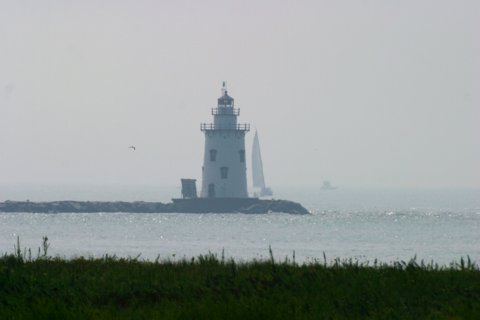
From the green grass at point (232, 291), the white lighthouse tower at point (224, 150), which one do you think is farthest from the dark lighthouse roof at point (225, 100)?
the green grass at point (232, 291)

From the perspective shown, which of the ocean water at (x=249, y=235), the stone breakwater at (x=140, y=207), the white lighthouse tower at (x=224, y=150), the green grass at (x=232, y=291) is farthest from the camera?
the stone breakwater at (x=140, y=207)

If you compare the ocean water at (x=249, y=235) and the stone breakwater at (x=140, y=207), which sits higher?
the stone breakwater at (x=140, y=207)

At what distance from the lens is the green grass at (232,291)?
13453 millimetres

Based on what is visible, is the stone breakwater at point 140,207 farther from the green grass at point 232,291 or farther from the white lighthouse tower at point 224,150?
the green grass at point 232,291

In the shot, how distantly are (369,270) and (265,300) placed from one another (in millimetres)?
2992

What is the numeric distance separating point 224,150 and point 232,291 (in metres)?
87.1

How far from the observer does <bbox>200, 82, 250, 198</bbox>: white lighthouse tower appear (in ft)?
336

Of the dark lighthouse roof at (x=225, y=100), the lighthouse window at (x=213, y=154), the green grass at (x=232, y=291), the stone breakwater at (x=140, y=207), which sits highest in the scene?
the dark lighthouse roof at (x=225, y=100)

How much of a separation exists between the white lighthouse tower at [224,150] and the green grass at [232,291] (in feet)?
278

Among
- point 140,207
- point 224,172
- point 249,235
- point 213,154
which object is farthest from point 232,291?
point 140,207

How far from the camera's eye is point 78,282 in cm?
1573

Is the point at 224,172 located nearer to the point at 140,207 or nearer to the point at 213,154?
the point at 213,154

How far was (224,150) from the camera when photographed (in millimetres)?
102375

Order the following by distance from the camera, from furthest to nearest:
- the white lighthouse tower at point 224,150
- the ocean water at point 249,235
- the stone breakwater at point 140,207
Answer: the stone breakwater at point 140,207
the white lighthouse tower at point 224,150
the ocean water at point 249,235
